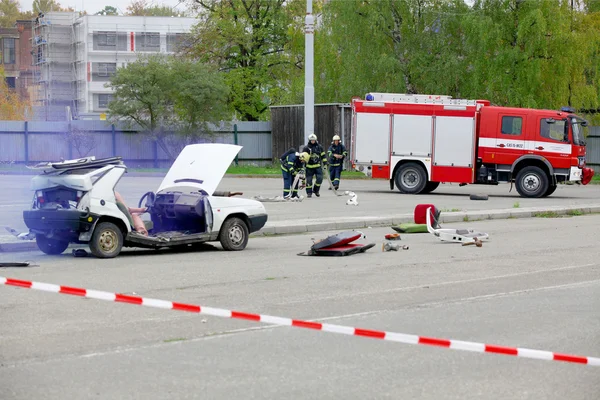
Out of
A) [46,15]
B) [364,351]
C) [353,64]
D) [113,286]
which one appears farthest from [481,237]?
[46,15]

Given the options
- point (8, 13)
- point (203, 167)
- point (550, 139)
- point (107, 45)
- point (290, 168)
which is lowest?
point (290, 168)

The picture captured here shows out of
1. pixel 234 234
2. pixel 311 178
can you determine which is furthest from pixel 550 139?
pixel 234 234

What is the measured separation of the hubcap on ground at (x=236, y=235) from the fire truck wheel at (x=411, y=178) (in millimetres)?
15728

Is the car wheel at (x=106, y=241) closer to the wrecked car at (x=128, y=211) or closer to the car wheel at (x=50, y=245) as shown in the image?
the wrecked car at (x=128, y=211)

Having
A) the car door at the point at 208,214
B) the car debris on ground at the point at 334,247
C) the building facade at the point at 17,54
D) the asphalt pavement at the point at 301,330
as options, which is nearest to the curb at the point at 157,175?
the car door at the point at 208,214

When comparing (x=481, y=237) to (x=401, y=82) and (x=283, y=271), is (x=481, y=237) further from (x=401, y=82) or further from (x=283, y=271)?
(x=401, y=82)

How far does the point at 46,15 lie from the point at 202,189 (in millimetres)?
30886

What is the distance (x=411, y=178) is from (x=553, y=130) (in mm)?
4590

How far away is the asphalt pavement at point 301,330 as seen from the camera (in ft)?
20.7

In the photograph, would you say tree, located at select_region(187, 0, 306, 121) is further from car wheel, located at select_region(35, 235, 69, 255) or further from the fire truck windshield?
car wheel, located at select_region(35, 235, 69, 255)

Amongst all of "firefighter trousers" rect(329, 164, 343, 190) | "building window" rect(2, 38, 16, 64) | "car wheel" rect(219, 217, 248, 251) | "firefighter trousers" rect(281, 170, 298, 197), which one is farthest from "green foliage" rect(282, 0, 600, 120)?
"building window" rect(2, 38, 16, 64)

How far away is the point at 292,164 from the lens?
2541 centimetres

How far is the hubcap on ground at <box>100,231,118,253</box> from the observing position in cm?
1309

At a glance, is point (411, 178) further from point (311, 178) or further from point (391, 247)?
point (391, 247)
